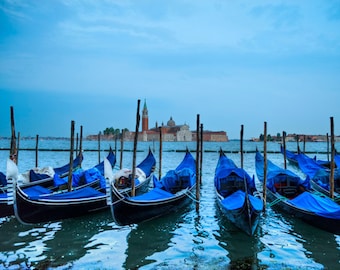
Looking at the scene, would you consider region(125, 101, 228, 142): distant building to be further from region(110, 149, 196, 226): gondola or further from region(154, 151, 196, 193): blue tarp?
region(110, 149, 196, 226): gondola

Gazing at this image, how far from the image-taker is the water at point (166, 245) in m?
4.60

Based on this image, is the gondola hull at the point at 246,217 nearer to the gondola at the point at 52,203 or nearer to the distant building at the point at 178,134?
the gondola at the point at 52,203

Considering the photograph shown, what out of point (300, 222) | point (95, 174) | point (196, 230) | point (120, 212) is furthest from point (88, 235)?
point (300, 222)

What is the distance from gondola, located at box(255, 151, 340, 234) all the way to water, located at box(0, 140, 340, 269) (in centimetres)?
26

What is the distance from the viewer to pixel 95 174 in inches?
363

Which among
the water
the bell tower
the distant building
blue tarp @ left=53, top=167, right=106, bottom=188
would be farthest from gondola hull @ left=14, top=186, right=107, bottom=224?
the bell tower

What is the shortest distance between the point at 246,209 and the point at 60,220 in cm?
372

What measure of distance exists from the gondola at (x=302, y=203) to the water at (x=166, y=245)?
0.84ft

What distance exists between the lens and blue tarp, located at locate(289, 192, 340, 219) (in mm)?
5410

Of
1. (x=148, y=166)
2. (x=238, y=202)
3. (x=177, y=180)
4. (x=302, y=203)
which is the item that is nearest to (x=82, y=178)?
(x=177, y=180)

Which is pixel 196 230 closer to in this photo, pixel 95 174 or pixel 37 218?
pixel 37 218

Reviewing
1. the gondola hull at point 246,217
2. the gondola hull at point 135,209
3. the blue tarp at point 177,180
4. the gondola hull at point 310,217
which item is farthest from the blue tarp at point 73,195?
the gondola hull at point 310,217

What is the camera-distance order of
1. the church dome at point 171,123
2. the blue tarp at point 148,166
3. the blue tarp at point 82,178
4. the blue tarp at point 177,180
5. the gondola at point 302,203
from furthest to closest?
1. the church dome at point 171,123
2. the blue tarp at point 148,166
3. the blue tarp at point 82,178
4. the blue tarp at point 177,180
5. the gondola at point 302,203

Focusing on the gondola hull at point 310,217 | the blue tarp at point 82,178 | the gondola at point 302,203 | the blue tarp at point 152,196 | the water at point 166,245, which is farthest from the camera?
the blue tarp at point 82,178
